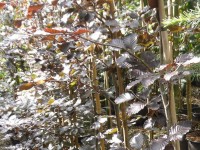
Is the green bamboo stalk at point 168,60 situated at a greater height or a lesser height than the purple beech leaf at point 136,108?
greater

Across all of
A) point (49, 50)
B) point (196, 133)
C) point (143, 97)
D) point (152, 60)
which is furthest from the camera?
point (196, 133)

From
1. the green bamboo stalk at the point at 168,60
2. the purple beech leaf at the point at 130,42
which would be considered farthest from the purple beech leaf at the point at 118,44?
the green bamboo stalk at the point at 168,60

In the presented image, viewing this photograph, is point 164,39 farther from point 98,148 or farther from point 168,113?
point 98,148

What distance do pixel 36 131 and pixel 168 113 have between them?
1328mm

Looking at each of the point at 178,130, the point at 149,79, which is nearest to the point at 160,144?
the point at 178,130

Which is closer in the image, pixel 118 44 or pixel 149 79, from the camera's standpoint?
pixel 149 79

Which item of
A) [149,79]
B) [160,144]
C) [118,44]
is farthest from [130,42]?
[160,144]

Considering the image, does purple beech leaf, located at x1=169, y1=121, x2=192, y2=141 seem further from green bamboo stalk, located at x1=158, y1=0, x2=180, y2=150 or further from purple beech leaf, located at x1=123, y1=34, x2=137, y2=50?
purple beech leaf, located at x1=123, y1=34, x2=137, y2=50

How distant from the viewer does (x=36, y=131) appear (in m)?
1.89

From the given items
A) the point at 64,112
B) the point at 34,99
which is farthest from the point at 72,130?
the point at 34,99

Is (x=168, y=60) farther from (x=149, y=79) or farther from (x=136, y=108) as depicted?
(x=136, y=108)

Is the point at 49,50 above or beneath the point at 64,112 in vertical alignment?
above

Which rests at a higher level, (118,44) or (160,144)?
(118,44)

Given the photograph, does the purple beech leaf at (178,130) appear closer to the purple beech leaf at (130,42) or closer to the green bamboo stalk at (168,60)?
the green bamboo stalk at (168,60)
